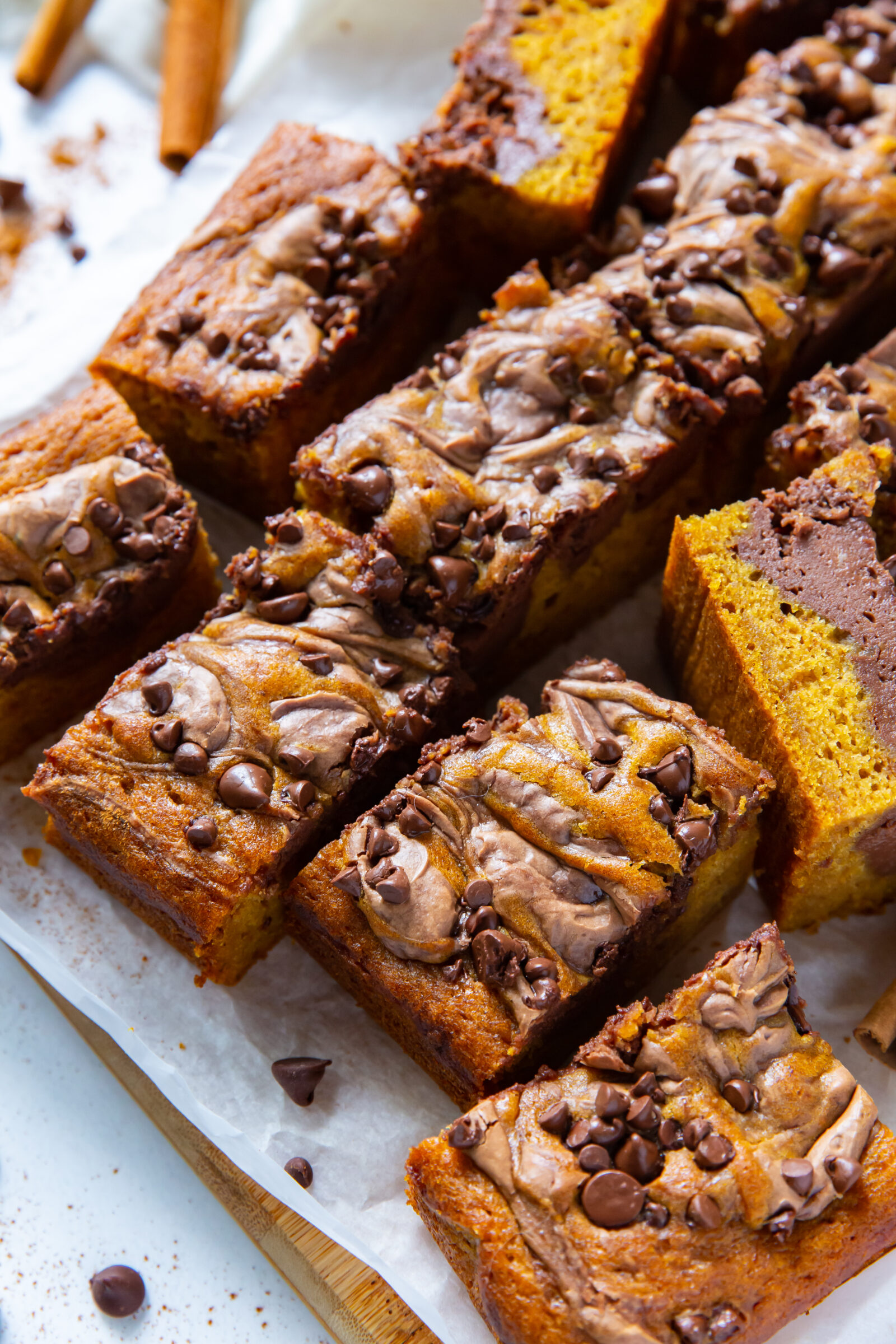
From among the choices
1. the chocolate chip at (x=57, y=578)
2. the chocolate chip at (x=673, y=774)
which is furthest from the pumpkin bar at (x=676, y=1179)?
the chocolate chip at (x=57, y=578)

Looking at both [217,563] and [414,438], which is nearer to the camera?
[414,438]

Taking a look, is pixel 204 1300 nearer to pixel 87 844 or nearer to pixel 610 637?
pixel 87 844

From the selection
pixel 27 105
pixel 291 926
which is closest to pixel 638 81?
pixel 27 105

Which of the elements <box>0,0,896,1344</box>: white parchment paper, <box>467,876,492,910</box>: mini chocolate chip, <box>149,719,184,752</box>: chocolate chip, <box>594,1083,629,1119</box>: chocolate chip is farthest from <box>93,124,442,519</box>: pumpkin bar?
<box>594,1083,629,1119</box>: chocolate chip

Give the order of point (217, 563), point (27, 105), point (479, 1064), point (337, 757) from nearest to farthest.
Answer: point (479, 1064) → point (337, 757) → point (217, 563) → point (27, 105)

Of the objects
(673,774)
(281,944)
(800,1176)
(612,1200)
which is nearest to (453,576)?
(673,774)
